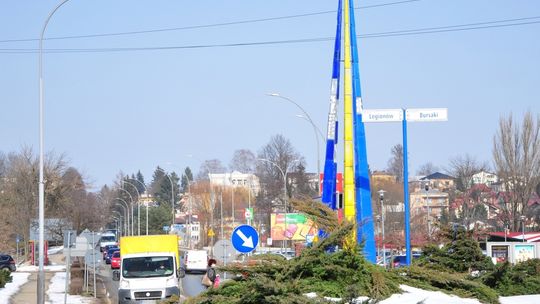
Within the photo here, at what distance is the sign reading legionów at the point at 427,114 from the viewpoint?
21480mm

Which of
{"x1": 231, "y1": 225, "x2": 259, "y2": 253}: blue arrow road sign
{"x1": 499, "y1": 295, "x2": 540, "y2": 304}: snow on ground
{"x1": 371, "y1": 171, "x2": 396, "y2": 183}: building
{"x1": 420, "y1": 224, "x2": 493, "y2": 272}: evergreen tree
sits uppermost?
{"x1": 371, "y1": 171, "x2": 396, "y2": 183}: building

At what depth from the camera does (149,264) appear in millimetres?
29422

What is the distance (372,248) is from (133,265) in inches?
412

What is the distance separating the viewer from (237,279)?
36.4 ft

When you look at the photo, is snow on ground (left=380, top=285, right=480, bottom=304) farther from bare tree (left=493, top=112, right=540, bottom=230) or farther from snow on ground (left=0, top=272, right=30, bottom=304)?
bare tree (left=493, top=112, right=540, bottom=230)

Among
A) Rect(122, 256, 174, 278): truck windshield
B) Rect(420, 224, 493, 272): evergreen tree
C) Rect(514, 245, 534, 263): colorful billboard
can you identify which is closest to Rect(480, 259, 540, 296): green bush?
Rect(420, 224, 493, 272): evergreen tree

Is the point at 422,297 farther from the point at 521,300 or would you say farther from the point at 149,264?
the point at 149,264

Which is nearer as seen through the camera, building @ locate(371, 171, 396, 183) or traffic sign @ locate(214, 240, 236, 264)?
traffic sign @ locate(214, 240, 236, 264)

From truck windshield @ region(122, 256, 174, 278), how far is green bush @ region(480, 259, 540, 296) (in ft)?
45.2

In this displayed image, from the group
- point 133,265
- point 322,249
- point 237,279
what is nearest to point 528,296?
point 322,249

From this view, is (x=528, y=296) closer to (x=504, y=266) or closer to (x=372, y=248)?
(x=504, y=266)

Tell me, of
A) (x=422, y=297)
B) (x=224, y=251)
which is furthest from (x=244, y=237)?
(x=422, y=297)

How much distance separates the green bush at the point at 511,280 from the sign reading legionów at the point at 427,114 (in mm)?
4509

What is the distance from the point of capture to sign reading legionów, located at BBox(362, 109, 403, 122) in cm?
2138
